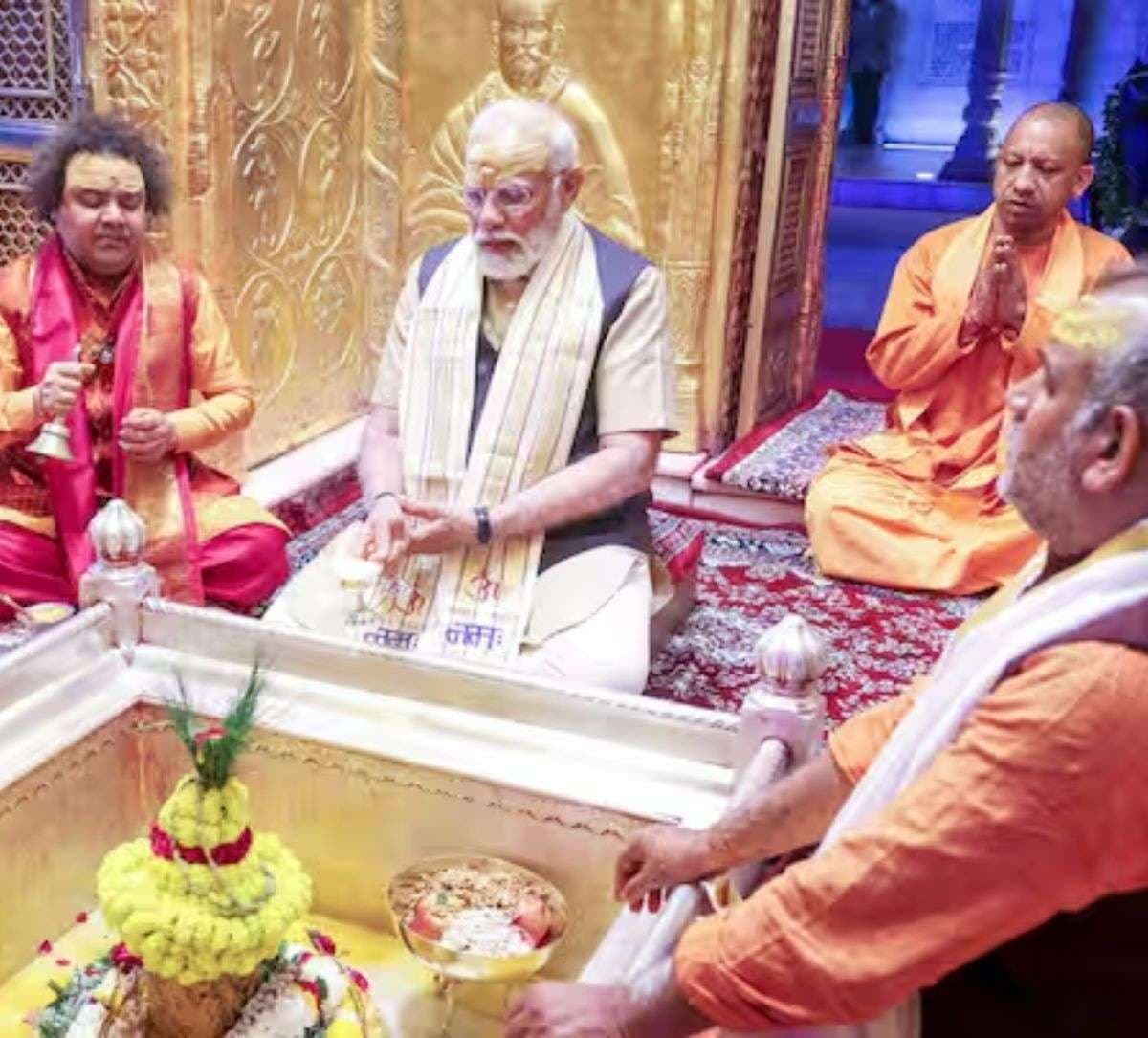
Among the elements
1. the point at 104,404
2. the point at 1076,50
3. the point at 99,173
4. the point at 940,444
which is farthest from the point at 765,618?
the point at 1076,50

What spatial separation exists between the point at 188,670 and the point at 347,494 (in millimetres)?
2671

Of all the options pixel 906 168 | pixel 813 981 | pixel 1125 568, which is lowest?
pixel 906 168

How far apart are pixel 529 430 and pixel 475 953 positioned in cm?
140

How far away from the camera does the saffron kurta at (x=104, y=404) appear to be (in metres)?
3.35

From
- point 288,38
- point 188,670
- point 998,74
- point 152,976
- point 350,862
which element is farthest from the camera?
point 998,74

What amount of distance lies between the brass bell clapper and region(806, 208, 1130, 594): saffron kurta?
6.93 feet

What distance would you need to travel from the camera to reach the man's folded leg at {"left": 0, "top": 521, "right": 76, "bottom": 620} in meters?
3.41

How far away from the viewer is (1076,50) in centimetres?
1376

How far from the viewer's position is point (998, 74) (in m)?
13.8

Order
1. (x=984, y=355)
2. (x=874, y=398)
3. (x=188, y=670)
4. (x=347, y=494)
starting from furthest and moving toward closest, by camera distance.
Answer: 1. (x=874, y=398)
2. (x=347, y=494)
3. (x=984, y=355)
4. (x=188, y=670)

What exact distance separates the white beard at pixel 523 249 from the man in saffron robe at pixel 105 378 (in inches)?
33.8

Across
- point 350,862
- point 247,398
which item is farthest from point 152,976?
point 247,398

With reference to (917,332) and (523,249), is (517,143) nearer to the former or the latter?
(523,249)

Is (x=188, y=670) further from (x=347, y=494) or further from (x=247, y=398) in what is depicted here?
(x=347, y=494)
